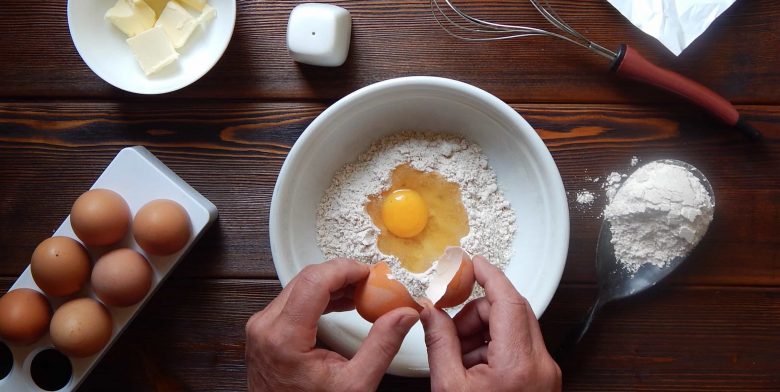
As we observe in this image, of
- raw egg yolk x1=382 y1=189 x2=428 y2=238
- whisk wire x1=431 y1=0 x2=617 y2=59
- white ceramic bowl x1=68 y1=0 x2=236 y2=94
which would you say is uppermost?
whisk wire x1=431 y1=0 x2=617 y2=59

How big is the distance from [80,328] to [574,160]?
845mm

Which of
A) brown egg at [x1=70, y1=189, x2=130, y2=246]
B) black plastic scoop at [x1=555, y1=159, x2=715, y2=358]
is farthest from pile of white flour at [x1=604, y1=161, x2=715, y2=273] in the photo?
brown egg at [x1=70, y1=189, x2=130, y2=246]

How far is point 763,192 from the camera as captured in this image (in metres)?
1.07

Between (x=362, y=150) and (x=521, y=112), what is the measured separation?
→ 279mm

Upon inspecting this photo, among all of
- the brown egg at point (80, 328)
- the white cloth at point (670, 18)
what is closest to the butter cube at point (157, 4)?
the brown egg at point (80, 328)

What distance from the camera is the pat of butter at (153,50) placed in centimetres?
103

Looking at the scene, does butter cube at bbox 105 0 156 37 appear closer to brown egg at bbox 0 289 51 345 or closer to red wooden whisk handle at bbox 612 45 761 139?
brown egg at bbox 0 289 51 345

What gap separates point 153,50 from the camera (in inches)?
40.5

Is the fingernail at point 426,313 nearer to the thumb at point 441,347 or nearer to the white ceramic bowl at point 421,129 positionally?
the thumb at point 441,347

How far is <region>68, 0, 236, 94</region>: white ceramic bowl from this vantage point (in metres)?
1.02

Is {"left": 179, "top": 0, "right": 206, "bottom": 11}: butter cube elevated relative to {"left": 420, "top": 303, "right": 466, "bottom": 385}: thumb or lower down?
elevated

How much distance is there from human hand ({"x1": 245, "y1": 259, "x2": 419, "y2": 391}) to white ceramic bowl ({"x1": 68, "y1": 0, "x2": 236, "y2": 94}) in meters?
0.45

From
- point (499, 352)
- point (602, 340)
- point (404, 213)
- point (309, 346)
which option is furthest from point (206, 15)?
point (602, 340)

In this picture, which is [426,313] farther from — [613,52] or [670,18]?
[670,18]
